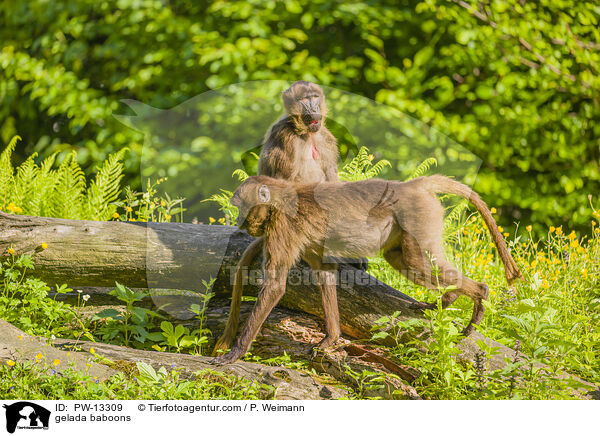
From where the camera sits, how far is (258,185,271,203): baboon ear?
4.38 metres

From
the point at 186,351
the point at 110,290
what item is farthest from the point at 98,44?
the point at 186,351

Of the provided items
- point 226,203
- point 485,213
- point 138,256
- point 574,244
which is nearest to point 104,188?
point 226,203

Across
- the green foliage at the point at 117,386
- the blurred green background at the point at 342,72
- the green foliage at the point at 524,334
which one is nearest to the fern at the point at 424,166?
the blurred green background at the point at 342,72

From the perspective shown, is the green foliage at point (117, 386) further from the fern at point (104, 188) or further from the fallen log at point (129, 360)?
the fern at point (104, 188)

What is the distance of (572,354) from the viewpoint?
4621 mm

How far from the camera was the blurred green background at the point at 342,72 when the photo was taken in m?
6.43

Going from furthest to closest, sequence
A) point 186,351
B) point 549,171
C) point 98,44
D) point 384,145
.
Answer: point 98,44 < point 549,171 < point 384,145 < point 186,351

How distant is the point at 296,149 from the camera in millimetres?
5293

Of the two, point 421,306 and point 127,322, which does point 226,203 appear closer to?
point 127,322

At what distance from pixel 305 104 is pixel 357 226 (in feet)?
4.16

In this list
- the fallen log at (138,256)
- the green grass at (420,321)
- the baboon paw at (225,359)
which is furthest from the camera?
the fallen log at (138,256)

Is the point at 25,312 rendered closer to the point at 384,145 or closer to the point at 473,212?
the point at 384,145

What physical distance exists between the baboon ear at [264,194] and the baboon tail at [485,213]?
1.33m
